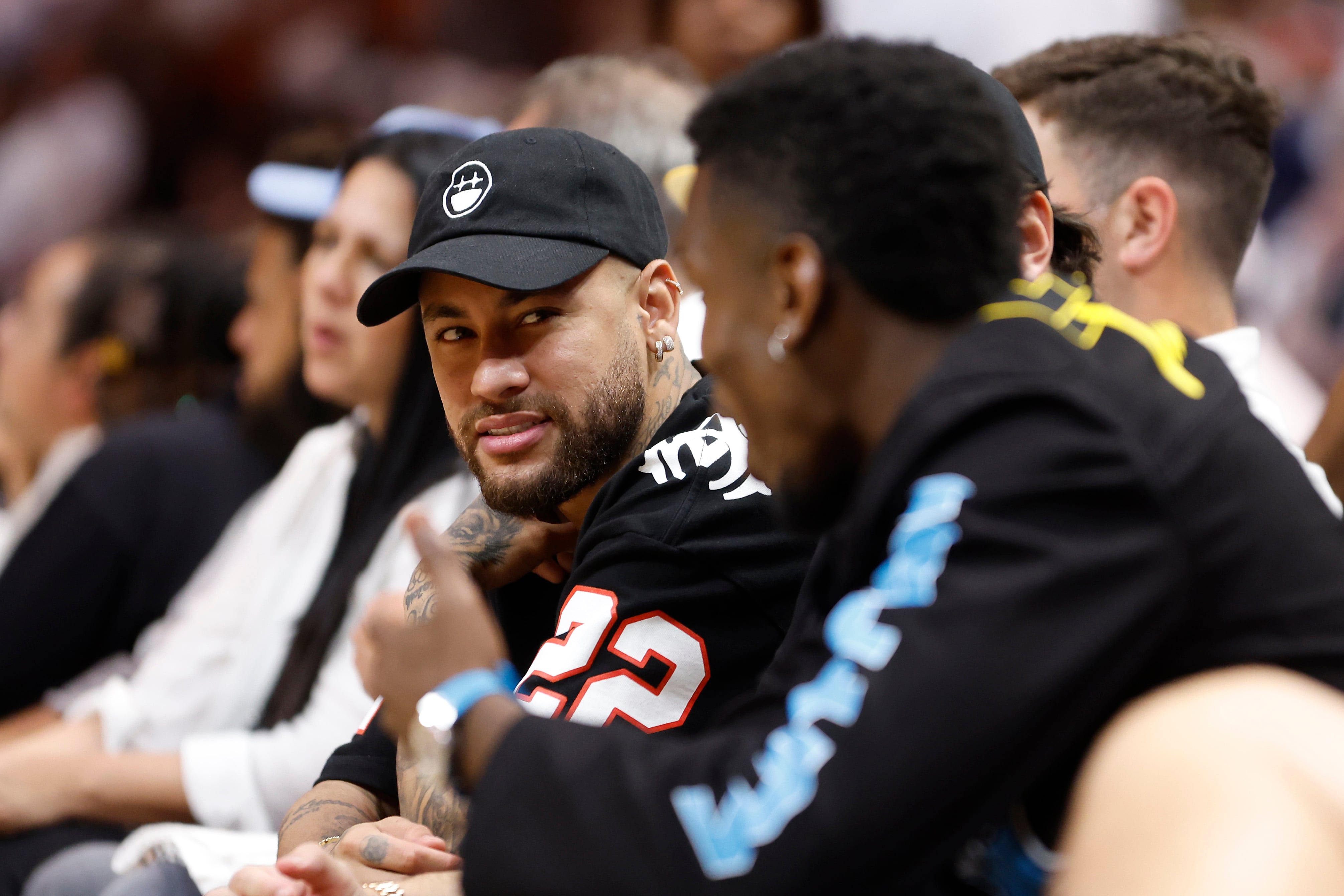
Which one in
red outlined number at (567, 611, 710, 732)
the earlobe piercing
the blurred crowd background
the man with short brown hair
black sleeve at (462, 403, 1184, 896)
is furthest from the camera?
the blurred crowd background

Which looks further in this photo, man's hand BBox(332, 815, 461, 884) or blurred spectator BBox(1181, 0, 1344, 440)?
blurred spectator BBox(1181, 0, 1344, 440)

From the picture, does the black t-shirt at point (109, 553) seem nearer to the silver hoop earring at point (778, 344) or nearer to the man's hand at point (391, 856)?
the man's hand at point (391, 856)

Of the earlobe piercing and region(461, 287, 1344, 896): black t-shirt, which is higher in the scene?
region(461, 287, 1344, 896): black t-shirt

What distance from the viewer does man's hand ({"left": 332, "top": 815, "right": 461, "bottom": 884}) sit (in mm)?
1621

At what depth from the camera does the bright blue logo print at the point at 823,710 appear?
41.3 inches

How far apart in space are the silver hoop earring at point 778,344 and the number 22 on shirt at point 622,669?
19.3 inches

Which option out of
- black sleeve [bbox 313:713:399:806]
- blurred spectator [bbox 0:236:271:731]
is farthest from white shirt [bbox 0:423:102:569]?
black sleeve [bbox 313:713:399:806]

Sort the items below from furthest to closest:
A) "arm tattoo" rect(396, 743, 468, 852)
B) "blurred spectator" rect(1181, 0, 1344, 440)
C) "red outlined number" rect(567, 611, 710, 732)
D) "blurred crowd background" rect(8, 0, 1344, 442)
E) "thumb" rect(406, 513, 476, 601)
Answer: "blurred crowd background" rect(8, 0, 1344, 442)
"blurred spectator" rect(1181, 0, 1344, 440)
"arm tattoo" rect(396, 743, 468, 852)
"red outlined number" rect(567, 611, 710, 732)
"thumb" rect(406, 513, 476, 601)

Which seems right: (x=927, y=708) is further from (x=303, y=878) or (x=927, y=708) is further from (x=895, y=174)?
(x=303, y=878)

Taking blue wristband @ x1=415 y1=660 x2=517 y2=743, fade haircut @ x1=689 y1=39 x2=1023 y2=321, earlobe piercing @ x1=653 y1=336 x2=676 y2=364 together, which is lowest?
earlobe piercing @ x1=653 y1=336 x2=676 y2=364

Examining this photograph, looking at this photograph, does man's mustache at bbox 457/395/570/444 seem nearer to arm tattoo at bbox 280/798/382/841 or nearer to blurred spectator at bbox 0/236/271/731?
arm tattoo at bbox 280/798/382/841

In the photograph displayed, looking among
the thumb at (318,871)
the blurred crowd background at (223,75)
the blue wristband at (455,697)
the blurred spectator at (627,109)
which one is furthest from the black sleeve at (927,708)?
the blurred crowd background at (223,75)

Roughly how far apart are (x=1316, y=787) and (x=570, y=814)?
1.96 ft

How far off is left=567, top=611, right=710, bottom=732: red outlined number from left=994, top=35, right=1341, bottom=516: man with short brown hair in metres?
1.15
